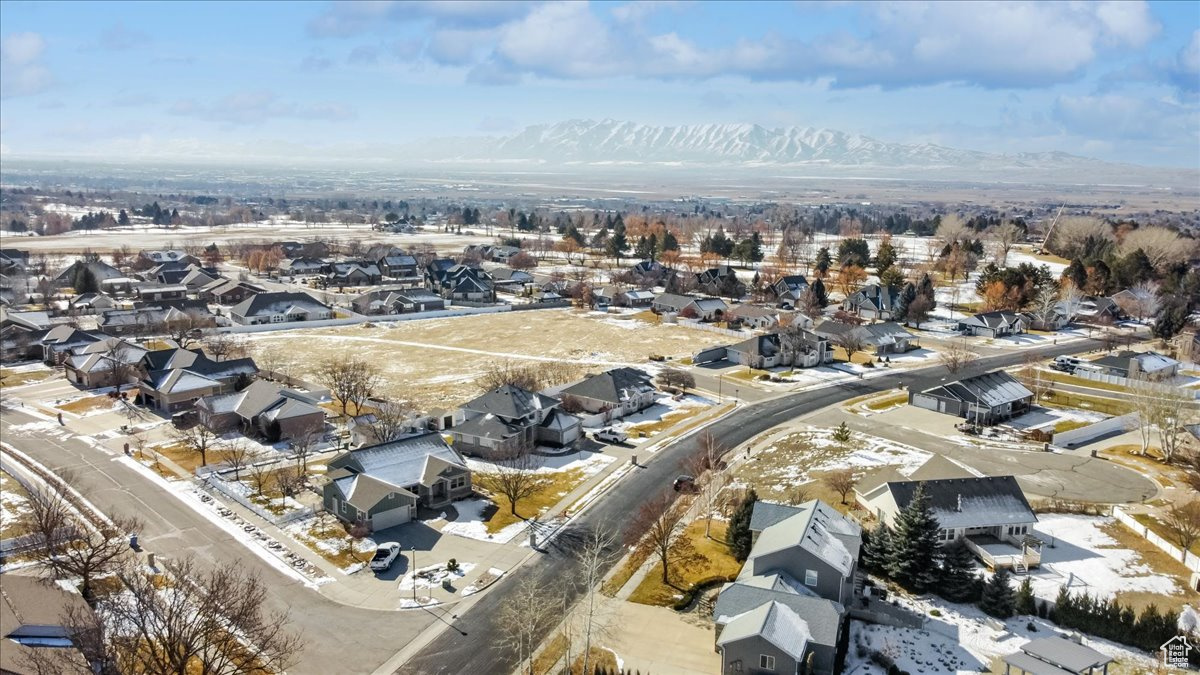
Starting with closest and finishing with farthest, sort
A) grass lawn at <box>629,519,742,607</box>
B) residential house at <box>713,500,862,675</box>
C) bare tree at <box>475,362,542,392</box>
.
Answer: residential house at <box>713,500,862,675</box> < grass lawn at <box>629,519,742,607</box> < bare tree at <box>475,362,542,392</box>

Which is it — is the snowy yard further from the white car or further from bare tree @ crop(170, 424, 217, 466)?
bare tree @ crop(170, 424, 217, 466)

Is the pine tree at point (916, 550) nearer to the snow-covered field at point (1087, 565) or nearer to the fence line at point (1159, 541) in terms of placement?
the snow-covered field at point (1087, 565)

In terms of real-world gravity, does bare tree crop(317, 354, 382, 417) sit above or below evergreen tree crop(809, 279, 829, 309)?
below

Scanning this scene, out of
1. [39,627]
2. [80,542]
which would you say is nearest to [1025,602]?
[39,627]

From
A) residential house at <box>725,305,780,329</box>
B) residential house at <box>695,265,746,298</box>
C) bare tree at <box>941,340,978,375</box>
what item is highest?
residential house at <box>695,265,746,298</box>

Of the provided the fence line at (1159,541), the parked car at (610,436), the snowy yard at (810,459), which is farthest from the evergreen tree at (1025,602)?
the parked car at (610,436)

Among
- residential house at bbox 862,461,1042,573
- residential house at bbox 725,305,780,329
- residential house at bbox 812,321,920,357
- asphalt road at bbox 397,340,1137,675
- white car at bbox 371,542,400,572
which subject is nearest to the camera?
asphalt road at bbox 397,340,1137,675

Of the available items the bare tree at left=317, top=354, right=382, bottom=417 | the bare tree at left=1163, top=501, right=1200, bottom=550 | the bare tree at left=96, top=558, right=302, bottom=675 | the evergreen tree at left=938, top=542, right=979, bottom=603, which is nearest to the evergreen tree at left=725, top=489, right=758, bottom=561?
the evergreen tree at left=938, top=542, right=979, bottom=603

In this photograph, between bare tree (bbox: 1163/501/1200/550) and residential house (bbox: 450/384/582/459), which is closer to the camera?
bare tree (bbox: 1163/501/1200/550)
